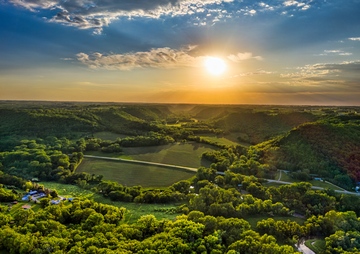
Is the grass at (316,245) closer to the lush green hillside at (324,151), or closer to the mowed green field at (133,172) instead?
the lush green hillside at (324,151)

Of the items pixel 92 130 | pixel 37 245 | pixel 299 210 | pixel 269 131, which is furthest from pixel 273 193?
pixel 92 130

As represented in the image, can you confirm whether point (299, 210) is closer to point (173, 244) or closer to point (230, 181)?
point (230, 181)

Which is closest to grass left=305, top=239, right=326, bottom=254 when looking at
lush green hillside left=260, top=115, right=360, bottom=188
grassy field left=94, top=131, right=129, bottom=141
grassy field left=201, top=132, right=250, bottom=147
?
lush green hillside left=260, top=115, right=360, bottom=188

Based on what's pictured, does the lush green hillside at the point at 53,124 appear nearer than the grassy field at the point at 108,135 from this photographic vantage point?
Yes

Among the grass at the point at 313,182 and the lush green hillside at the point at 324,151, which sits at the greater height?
the lush green hillside at the point at 324,151

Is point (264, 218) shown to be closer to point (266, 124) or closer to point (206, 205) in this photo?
point (206, 205)

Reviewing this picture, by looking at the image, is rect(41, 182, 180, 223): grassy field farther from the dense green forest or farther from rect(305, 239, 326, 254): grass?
rect(305, 239, 326, 254): grass

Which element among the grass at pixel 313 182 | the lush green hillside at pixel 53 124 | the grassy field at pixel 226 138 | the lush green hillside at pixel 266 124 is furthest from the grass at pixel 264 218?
the lush green hillside at pixel 53 124
